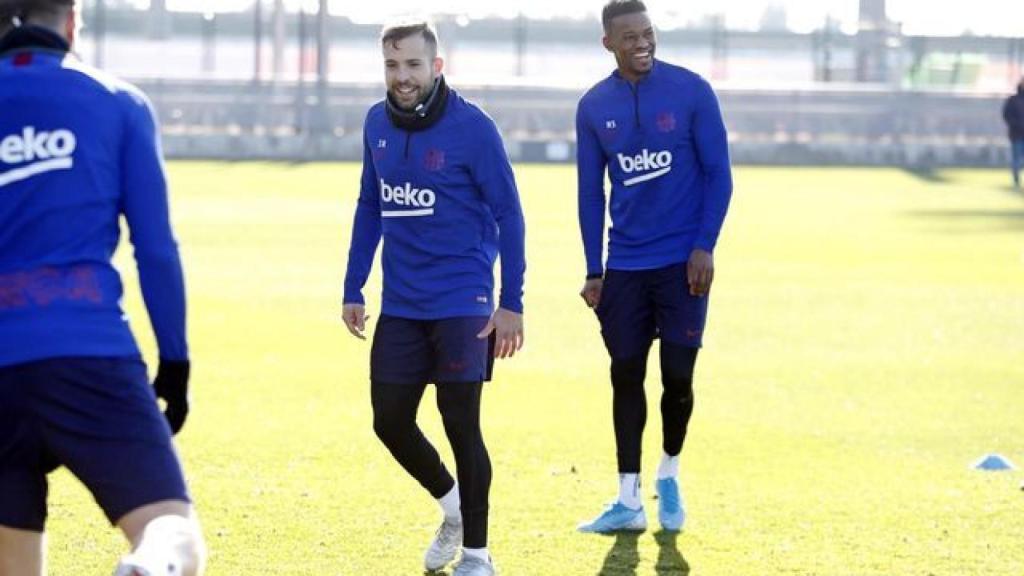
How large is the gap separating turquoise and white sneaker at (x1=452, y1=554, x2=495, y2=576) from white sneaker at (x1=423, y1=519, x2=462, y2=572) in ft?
1.37

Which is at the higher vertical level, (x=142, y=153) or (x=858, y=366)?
(x=142, y=153)

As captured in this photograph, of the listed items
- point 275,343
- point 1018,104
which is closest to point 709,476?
point 275,343

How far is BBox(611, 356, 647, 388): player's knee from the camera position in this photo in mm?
9297

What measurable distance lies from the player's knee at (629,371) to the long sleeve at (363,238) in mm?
1302

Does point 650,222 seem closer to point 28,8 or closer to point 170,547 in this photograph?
point 28,8

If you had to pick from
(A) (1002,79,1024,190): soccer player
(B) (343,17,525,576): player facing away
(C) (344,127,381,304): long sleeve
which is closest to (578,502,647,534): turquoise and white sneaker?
(B) (343,17,525,576): player facing away

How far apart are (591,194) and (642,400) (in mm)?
884

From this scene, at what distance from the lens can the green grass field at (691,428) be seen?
8.87m

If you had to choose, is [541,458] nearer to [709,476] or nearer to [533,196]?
[709,476]

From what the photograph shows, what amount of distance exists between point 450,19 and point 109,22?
35.6 ft

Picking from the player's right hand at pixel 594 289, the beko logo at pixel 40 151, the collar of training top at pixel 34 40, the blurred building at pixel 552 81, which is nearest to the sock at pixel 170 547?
the beko logo at pixel 40 151

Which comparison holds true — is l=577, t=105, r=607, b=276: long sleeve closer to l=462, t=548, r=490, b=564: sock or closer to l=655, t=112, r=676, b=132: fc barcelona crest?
l=655, t=112, r=676, b=132: fc barcelona crest

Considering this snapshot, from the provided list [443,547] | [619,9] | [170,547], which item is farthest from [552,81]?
[170,547]

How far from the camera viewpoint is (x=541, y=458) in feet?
37.3
